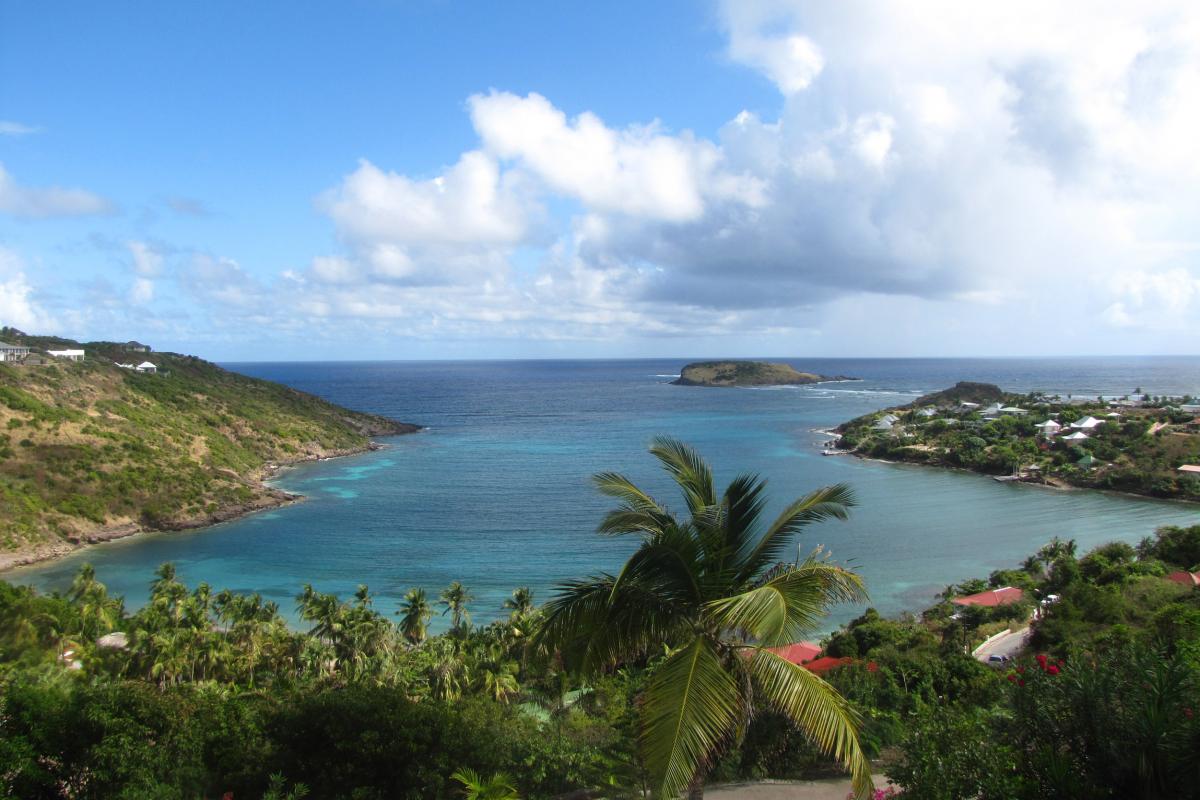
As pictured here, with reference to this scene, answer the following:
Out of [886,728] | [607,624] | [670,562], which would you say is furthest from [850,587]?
[886,728]

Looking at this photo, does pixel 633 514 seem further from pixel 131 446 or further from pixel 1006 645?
pixel 131 446

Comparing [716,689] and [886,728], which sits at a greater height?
[716,689]

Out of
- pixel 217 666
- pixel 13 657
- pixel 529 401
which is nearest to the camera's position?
pixel 13 657

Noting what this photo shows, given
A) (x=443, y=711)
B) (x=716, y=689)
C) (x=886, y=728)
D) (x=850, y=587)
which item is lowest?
(x=886, y=728)

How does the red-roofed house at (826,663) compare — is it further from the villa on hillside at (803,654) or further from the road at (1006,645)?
the road at (1006,645)

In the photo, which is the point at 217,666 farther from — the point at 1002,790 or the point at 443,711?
the point at 1002,790

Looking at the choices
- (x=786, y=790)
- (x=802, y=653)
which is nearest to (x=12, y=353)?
(x=802, y=653)

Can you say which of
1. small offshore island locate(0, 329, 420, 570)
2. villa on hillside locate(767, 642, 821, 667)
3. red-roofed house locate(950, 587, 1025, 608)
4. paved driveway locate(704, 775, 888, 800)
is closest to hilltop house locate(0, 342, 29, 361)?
small offshore island locate(0, 329, 420, 570)
